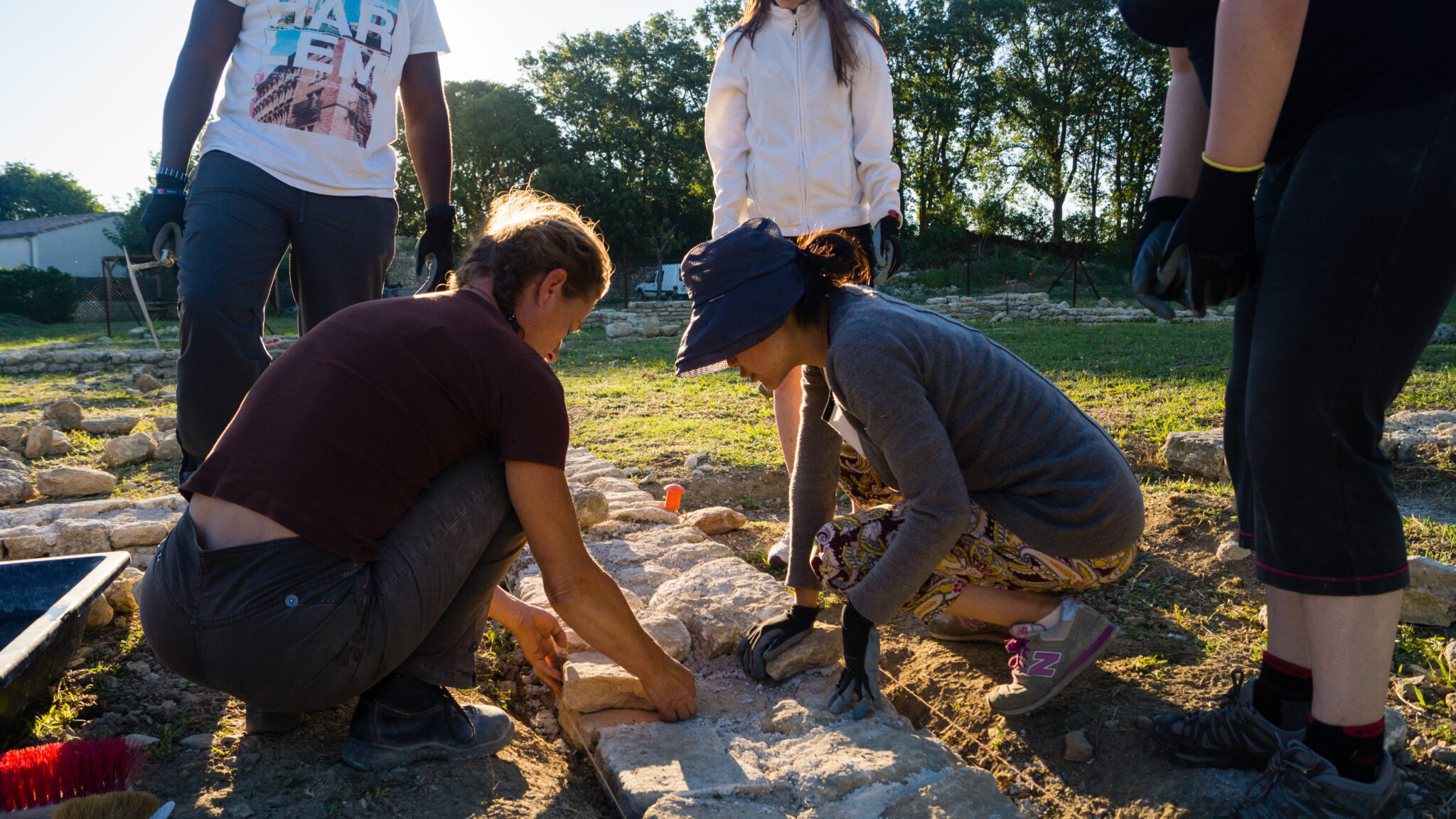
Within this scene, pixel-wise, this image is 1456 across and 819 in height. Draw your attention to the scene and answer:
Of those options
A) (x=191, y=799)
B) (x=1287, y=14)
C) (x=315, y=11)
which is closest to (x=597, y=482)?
(x=315, y=11)

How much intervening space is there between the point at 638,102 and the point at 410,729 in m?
33.0

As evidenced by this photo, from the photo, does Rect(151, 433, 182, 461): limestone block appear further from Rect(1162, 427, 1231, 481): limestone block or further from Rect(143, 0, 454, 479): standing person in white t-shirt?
Rect(1162, 427, 1231, 481): limestone block

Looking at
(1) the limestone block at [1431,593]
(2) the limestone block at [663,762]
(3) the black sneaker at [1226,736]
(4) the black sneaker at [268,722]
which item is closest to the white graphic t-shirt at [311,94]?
(4) the black sneaker at [268,722]

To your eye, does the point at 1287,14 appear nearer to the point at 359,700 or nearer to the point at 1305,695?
the point at 1305,695

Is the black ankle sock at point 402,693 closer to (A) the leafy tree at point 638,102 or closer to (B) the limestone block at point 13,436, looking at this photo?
(B) the limestone block at point 13,436

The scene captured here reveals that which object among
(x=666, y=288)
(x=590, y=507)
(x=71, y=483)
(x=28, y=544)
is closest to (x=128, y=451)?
(x=71, y=483)

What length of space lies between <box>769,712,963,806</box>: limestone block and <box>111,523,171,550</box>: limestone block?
8.68ft

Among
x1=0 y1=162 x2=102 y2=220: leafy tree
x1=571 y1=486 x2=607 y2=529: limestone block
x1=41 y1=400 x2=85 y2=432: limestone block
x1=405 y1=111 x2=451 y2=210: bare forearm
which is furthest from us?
x1=0 y1=162 x2=102 y2=220: leafy tree

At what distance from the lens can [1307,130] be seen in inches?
56.6

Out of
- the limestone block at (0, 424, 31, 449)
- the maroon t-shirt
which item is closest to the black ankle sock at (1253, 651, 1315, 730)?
the maroon t-shirt

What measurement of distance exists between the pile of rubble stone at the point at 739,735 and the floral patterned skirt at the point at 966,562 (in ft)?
0.86

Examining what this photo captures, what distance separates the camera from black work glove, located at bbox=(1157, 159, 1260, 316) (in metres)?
1.44

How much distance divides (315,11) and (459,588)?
1.85 meters

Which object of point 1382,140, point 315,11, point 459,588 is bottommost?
point 459,588
